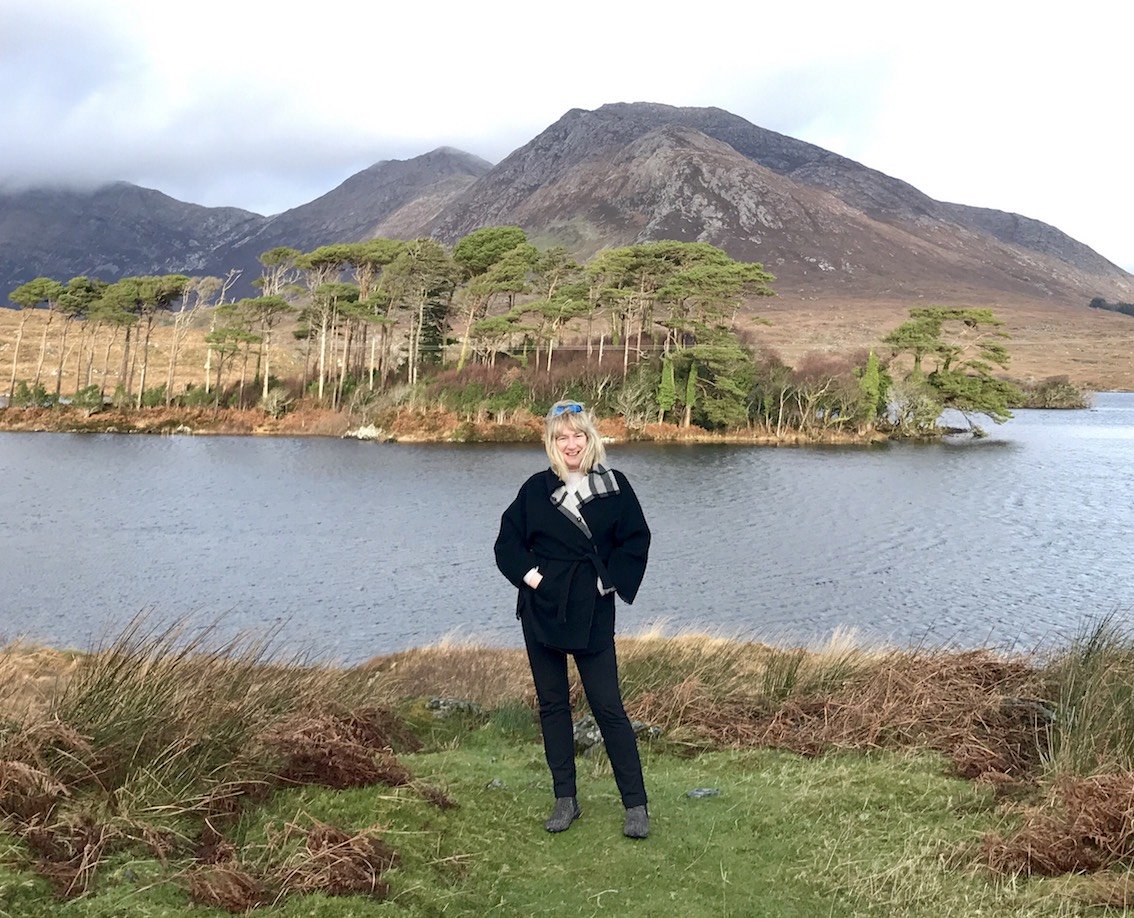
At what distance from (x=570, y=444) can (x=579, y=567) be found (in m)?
0.68

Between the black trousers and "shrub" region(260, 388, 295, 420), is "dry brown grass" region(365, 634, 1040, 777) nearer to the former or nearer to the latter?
the black trousers

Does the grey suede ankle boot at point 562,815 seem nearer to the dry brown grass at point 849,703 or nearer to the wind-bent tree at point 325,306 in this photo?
the dry brown grass at point 849,703

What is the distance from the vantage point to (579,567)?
488 centimetres

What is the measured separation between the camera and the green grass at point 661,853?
402cm

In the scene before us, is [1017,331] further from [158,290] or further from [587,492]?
[587,492]

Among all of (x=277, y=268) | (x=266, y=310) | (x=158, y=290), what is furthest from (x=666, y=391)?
(x=158, y=290)

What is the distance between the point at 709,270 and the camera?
5875 centimetres

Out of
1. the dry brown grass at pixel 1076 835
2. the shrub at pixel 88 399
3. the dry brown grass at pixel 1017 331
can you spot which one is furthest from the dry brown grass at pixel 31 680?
the dry brown grass at pixel 1017 331

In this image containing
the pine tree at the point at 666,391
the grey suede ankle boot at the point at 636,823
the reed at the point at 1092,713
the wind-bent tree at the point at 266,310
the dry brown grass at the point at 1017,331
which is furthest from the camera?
the dry brown grass at the point at 1017,331

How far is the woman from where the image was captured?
4.87 metres

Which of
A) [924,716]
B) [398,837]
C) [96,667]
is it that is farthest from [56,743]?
[924,716]

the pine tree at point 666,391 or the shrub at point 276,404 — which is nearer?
the pine tree at point 666,391

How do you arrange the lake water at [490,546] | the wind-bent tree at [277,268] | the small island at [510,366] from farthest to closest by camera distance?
the wind-bent tree at [277,268] < the small island at [510,366] < the lake water at [490,546]

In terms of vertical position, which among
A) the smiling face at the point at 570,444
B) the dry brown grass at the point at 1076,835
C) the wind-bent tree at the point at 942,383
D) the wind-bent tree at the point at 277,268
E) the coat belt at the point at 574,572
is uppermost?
the wind-bent tree at the point at 277,268
